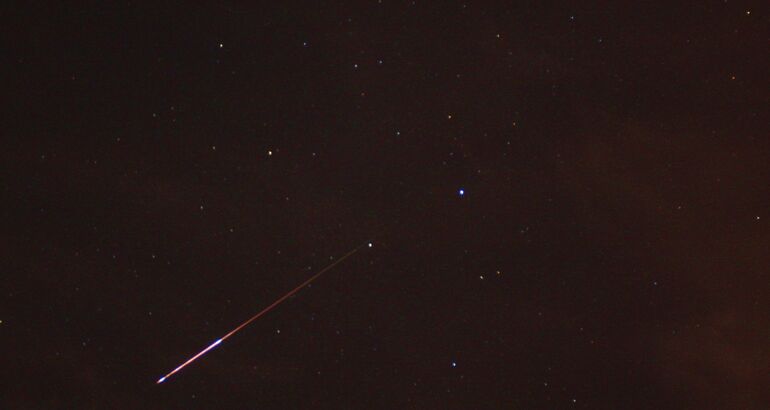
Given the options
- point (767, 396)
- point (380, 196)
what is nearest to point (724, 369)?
point (767, 396)

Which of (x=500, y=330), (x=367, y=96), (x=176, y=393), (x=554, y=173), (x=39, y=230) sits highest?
(x=367, y=96)

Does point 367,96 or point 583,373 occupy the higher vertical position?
point 367,96

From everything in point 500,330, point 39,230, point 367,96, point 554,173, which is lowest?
point 500,330

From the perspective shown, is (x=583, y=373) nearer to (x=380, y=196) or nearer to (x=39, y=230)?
(x=380, y=196)

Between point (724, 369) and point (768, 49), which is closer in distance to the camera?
point (768, 49)

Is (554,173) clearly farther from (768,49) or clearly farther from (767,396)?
(767,396)

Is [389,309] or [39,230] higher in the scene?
[39,230]

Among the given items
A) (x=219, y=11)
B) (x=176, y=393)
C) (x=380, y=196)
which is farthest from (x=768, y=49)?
(x=176, y=393)

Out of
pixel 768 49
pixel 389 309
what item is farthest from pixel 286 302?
pixel 768 49

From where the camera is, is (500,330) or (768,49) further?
(500,330)
